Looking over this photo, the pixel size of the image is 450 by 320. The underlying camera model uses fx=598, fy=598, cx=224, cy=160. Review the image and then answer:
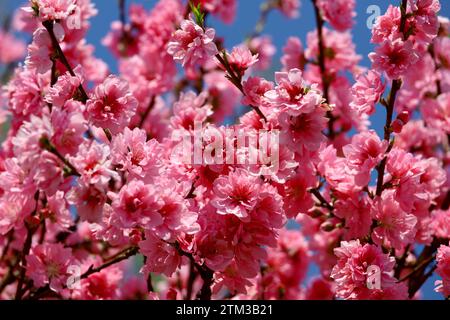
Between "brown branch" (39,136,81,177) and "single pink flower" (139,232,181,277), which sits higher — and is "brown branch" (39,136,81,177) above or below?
above

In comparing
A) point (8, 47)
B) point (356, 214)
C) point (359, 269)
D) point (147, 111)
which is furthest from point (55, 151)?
point (8, 47)

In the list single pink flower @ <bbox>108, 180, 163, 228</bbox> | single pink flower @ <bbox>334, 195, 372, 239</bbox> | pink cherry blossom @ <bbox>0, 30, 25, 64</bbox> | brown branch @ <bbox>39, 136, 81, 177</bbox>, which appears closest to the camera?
brown branch @ <bbox>39, 136, 81, 177</bbox>

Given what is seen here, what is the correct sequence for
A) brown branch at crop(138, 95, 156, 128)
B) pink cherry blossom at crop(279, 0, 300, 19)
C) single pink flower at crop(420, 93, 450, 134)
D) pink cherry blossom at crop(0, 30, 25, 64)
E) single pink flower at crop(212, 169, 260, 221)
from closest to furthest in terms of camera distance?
single pink flower at crop(212, 169, 260, 221)
single pink flower at crop(420, 93, 450, 134)
brown branch at crop(138, 95, 156, 128)
pink cherry blossom at crop(279, 0, 300, 19)
pink cherry blossom at crop(0, 30, 25, 64)

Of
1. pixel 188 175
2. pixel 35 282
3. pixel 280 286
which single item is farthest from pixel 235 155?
pixel 280 286

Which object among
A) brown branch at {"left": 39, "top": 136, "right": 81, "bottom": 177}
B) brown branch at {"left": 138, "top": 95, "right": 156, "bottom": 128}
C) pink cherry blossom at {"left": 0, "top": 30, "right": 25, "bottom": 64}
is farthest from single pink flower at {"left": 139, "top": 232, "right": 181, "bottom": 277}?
pink cherry blossom at {"left": 0, "top": 30, "right": 25, "bottom": 64}

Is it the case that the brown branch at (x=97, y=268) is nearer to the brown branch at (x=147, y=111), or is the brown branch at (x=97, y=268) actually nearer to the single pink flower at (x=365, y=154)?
the single pink flower at (x=365, y=154)

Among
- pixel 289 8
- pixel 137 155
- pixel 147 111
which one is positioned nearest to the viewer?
pixel 137 155

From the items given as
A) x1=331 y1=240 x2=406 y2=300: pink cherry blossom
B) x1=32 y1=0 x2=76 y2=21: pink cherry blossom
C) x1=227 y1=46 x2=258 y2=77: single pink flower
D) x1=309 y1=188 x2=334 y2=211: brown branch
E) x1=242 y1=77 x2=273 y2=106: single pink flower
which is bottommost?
x1=331 y1=240 x2=406 y2=300: pink cherry blossom

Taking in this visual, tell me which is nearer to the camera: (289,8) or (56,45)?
(56,45)

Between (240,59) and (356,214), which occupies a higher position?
(240,59)

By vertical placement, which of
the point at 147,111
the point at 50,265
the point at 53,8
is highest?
the point at 147,111

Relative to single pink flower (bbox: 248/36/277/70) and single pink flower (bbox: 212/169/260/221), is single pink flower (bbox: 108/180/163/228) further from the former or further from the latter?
single pink flower (bbox: 248/36/277/70)

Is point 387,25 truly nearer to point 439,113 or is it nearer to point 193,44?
point 193,44
